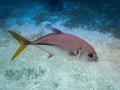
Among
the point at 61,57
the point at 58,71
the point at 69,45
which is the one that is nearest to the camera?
the point at 69,45

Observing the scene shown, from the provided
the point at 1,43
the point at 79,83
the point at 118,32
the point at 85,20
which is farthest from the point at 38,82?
the point at 85,20

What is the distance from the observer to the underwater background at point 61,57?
3.73 meters

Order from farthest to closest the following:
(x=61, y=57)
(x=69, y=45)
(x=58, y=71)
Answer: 1. (x=61, y=57)
2. (x=58, y=71)
3. (x=69, y=45)

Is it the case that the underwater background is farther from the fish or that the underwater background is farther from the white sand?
the fish

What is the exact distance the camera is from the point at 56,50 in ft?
7.88

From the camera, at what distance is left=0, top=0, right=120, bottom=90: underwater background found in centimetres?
373

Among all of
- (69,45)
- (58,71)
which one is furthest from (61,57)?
(69,45)

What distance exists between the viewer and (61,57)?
4.50 metres

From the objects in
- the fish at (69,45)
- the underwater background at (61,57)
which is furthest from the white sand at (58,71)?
the fish at (69,45)

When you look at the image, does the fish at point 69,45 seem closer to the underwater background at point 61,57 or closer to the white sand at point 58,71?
the underwater background at point 61,57

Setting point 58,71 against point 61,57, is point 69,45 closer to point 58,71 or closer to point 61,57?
point 58,71

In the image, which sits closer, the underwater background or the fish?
the fish

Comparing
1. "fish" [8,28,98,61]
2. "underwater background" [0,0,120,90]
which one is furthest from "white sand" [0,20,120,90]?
"fish" [8,28,98,61]

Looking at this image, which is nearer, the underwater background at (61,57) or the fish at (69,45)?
the fish at (69,45)
